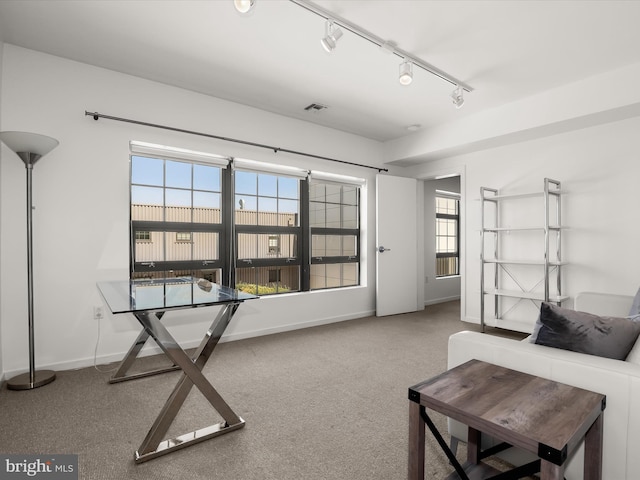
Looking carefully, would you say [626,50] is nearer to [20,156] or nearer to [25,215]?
[20,156]

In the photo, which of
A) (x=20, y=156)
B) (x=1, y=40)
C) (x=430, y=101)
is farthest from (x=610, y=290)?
(x=1, y=40)

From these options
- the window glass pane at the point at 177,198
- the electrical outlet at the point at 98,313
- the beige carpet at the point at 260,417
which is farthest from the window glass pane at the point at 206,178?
the beige carpet at the point at 260,417

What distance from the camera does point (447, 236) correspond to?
6945 millimetres

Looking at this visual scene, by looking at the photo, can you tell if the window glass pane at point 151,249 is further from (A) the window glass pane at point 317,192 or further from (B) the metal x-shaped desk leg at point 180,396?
(A) the window glass pane at point 317,192

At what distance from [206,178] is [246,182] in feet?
1.59

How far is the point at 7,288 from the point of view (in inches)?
106

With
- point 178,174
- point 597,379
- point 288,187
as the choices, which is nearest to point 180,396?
point 597,379

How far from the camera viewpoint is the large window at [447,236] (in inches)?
265

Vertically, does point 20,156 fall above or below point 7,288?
above

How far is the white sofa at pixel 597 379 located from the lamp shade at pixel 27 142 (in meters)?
3.14

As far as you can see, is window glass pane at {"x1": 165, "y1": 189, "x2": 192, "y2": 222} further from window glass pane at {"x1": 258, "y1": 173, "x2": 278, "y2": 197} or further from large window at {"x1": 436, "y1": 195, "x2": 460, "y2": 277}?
large window at {"x1": 436, "y1": 195, "x2": 460, "y2": 277}

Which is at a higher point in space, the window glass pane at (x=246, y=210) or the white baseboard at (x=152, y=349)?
the window glass pane at (x=246, y=210)

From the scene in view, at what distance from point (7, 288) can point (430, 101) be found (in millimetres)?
4357

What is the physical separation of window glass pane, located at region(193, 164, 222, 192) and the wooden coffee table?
3.18 metres
